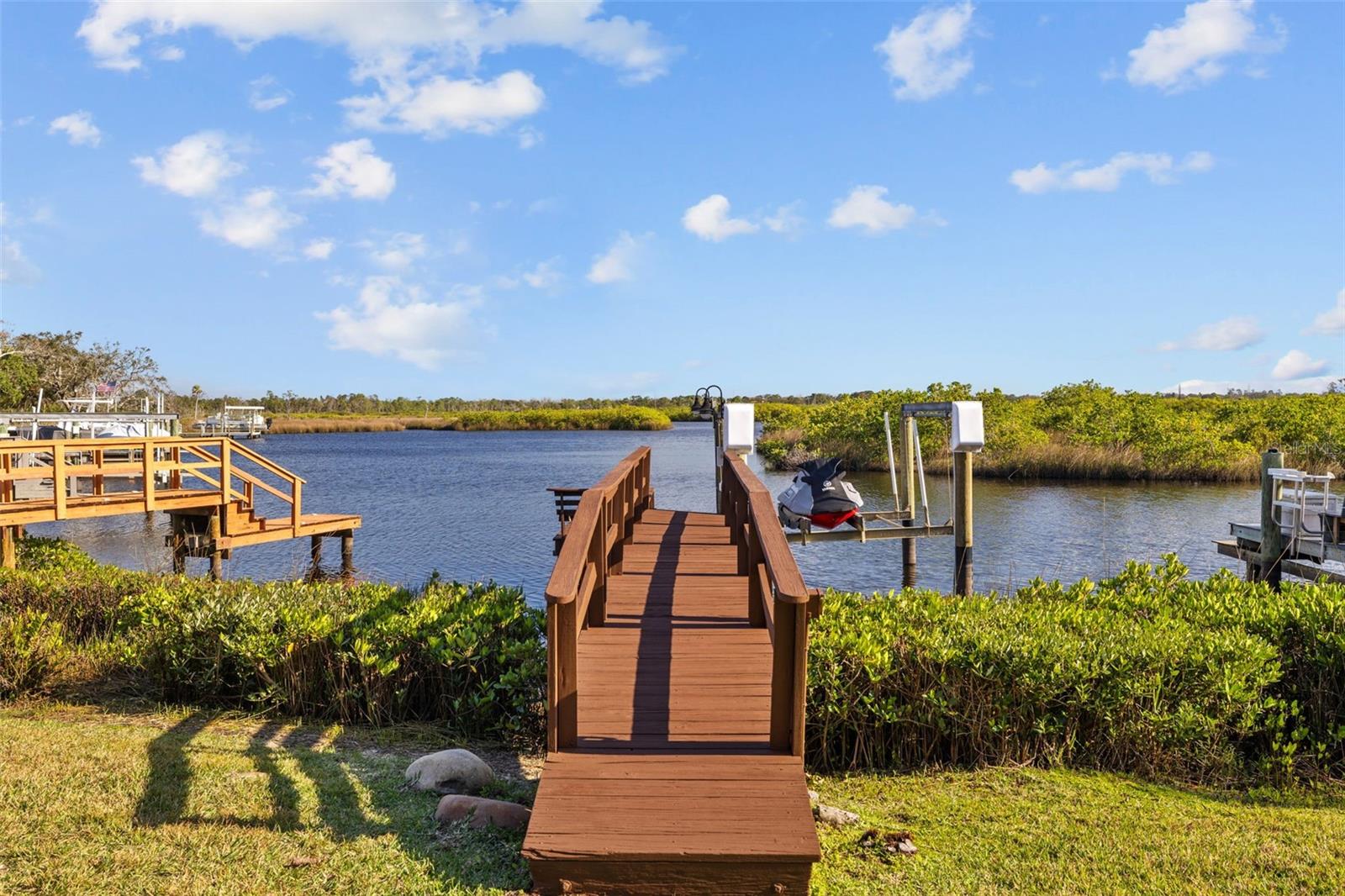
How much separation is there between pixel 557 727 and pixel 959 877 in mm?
1890

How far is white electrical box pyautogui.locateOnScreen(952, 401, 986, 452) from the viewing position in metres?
9.62

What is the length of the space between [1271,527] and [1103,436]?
24278 mm

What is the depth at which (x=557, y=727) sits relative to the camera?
14.2 feet

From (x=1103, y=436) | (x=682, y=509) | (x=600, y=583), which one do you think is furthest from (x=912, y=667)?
(x=1103, y=436)

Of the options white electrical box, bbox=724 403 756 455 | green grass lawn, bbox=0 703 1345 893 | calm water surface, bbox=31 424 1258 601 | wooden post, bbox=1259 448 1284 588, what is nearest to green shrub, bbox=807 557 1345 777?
green grass lawn, bbox=0 703 1345 893

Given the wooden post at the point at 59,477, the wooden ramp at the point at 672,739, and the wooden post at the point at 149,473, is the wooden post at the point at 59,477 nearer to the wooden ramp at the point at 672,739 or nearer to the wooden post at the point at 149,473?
the wooden post at the point at 149,473

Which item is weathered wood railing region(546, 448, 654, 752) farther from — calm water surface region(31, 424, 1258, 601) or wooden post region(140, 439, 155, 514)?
wooden post region(140, 439, 155, 514)

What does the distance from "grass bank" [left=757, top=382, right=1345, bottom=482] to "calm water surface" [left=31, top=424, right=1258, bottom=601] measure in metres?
1.31

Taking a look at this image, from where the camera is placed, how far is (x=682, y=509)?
2694cm

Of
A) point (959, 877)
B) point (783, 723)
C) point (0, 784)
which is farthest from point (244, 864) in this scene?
point (959, 877)

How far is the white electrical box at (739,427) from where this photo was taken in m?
10.1

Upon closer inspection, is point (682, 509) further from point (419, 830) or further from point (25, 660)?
point (419, 830)

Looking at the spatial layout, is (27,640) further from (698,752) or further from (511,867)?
(698,752)

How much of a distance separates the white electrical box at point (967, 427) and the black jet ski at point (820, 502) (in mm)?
1294
